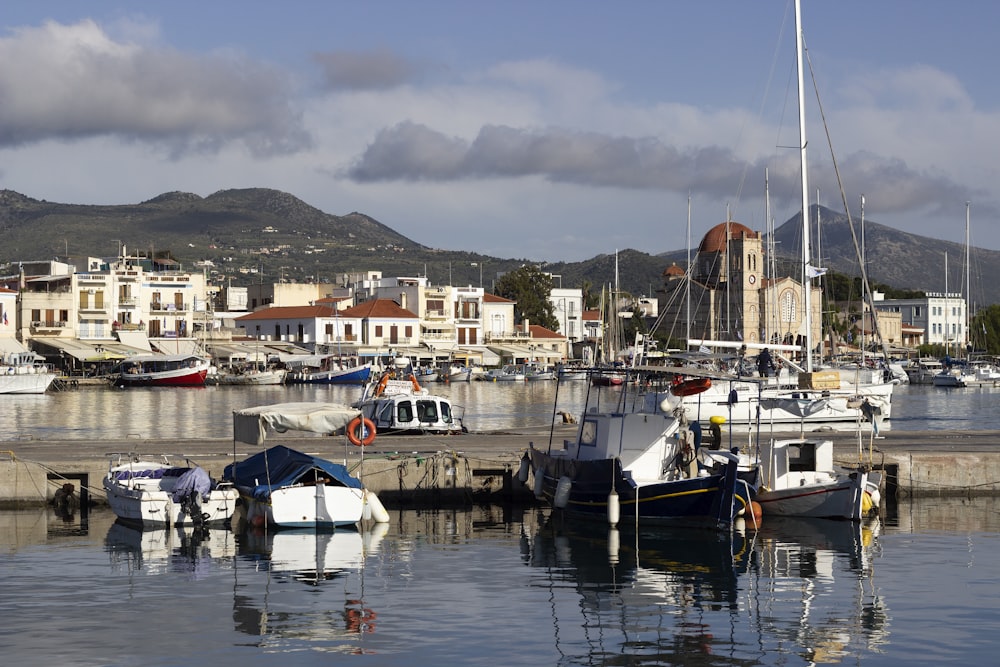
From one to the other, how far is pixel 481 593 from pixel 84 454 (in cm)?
1503

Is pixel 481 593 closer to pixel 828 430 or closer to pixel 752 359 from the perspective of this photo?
pixel 828 430

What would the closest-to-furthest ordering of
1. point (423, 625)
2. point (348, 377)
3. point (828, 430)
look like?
point (423, 625), point (828, 430), point (348, 377)

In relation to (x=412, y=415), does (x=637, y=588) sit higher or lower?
lower

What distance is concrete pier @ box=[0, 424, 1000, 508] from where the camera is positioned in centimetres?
2958

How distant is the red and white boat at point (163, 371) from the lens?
329ft

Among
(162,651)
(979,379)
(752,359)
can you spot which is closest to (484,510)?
(162,651)

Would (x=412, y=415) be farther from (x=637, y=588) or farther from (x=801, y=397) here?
(x=637, y=588)

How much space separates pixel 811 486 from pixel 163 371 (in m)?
80.8

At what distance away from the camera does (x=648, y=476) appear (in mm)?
27516

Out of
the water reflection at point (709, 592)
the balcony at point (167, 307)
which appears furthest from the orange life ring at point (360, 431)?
the balcony at point (167, 307)

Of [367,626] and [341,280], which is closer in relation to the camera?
[367,626]

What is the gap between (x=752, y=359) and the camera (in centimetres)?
7188

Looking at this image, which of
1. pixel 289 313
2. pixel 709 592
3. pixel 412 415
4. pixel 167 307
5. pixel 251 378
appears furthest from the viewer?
pixel 289 313

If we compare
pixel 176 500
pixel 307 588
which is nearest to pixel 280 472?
pixel 176 500
